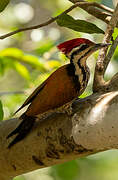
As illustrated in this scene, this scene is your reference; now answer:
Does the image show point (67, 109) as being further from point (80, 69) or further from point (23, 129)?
point (80, 69)

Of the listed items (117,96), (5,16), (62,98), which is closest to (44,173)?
(62,98)

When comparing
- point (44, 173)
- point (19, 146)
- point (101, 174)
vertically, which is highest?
point (19, 146)

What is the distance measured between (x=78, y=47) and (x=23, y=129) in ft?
1.73

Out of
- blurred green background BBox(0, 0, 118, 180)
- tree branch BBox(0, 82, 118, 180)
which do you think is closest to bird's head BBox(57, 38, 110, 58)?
blurred green background BBox(0, 0, 118, 180)

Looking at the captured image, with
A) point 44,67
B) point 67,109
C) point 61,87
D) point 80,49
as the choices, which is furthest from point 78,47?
point 44,67

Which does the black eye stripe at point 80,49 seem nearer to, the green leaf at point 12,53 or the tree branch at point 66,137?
the tree branch at point 66,137

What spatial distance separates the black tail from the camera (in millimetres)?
1752

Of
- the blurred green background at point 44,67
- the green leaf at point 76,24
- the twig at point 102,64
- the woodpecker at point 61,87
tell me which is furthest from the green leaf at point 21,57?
the twig at point 102,64

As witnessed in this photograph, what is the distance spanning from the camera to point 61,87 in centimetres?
194

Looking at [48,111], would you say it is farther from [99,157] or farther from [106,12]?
[99,157]

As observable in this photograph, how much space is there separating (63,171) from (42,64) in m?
0.75

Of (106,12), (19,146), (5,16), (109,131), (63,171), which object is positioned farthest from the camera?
(5,16)

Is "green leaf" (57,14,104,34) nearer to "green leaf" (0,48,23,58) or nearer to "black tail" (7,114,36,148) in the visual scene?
"black tail" (7,114,36,148)

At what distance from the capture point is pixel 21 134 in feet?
5.76
